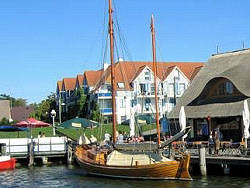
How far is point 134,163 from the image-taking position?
3300cm

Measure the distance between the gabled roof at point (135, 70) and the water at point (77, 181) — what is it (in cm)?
3744

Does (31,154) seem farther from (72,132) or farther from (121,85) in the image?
(121,85)

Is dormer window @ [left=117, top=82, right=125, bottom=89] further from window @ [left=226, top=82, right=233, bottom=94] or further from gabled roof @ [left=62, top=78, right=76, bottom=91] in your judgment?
window @ [left=226, top=82, right=233, bottom=94]

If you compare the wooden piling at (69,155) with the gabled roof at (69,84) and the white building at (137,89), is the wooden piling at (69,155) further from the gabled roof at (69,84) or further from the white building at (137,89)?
the gabled roof at (69,84)

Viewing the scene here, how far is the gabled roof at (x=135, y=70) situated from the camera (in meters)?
78.7

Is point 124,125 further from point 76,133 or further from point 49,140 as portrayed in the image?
point 49,140

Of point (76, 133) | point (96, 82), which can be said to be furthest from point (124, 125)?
point (96, 82)

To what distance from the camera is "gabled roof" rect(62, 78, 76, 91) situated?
94.6 meters

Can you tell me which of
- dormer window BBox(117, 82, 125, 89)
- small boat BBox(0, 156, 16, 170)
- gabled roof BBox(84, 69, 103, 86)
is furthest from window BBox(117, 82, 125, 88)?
small boat BBox(0, 156, 16, 170)

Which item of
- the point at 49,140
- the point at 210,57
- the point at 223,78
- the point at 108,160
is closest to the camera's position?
the point at 108,160

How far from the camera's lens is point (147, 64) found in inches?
3423

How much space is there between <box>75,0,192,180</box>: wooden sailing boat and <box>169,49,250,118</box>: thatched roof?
25.2 feet

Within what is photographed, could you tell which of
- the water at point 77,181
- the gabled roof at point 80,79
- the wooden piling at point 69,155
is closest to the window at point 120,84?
the gabled roof at point 80,79

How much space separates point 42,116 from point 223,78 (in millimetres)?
51349
